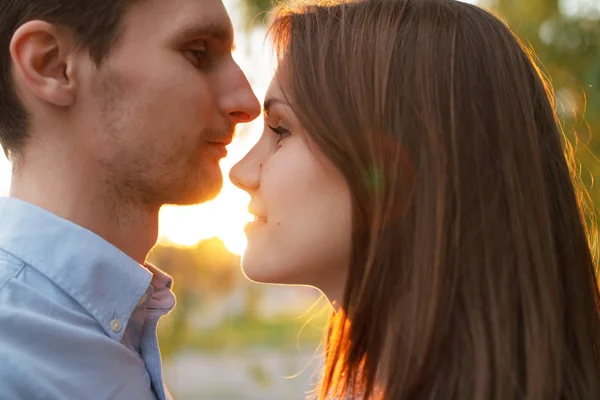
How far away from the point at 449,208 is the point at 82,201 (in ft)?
3.09

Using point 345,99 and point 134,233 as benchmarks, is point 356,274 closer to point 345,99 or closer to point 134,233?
point 345,99

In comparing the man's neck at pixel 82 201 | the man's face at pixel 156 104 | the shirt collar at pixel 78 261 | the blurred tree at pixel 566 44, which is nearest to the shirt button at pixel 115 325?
the shirt collar at pixel 78 261

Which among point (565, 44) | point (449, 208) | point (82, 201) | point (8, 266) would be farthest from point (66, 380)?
point (565, 44)

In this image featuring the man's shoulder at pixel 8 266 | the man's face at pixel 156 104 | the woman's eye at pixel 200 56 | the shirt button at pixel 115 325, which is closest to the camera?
the man's shoulder at pixel 8 266

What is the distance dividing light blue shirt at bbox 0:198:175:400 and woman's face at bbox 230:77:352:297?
31 centimetres

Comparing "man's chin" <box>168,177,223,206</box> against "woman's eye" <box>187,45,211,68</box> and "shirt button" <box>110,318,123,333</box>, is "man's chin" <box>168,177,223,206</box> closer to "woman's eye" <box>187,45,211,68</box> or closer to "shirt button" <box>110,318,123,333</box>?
"woman's eye" <box>187,45,211,68</box>

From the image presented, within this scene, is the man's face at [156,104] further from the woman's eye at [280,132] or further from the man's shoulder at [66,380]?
the man's shoulder at [66,380]

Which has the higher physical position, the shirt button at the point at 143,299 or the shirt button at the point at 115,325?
the shirt button at the point at 143,299

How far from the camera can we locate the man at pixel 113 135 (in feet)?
6.40

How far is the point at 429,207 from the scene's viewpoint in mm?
1778

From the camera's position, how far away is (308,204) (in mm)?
1939

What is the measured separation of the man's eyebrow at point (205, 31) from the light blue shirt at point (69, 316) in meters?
0.61

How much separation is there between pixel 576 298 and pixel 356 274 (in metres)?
0.50

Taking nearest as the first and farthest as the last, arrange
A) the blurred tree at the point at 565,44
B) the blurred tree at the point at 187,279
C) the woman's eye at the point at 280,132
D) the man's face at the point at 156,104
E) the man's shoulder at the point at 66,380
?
the man's shoulder at the point at 66,380
the woman's eye at the point at 280,132
the man's face at the point at 156,104
the blurred tree at the point at 565,44
the blurred tree at the point at 187,279
